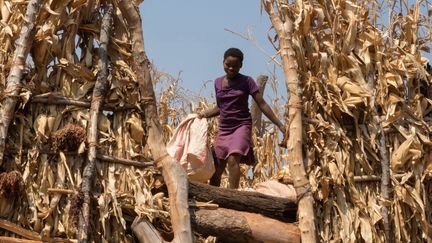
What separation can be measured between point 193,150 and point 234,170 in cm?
36

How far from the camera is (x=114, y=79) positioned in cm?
497

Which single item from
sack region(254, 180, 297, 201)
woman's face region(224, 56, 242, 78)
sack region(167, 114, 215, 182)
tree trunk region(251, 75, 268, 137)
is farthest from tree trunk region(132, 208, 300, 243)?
tree trunk region(251, 75, 268, 137)

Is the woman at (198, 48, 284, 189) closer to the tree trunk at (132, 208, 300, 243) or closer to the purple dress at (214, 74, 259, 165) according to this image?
the purple dress at (214, 74, 259, 165)

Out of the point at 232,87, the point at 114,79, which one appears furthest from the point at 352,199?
the point at 114,79

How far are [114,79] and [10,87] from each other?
636 mm

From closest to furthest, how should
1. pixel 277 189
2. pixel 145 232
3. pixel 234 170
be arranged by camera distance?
1. pixel 145 232
2. pixel 277 189
3. pixel 234 170

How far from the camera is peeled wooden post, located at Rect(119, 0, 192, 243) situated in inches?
184

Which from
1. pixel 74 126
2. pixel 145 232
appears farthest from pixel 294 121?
pixel 74 126

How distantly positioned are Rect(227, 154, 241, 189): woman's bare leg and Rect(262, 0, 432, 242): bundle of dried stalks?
0.58m

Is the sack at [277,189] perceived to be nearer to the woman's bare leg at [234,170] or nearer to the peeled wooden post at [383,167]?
the woman's bare leg at [234,170]

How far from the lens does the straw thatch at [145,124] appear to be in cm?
468

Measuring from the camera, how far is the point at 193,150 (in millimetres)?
5359

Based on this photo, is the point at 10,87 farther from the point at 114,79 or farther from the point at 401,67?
the point at 401,67

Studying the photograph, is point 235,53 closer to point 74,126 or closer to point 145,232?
point 74,126
